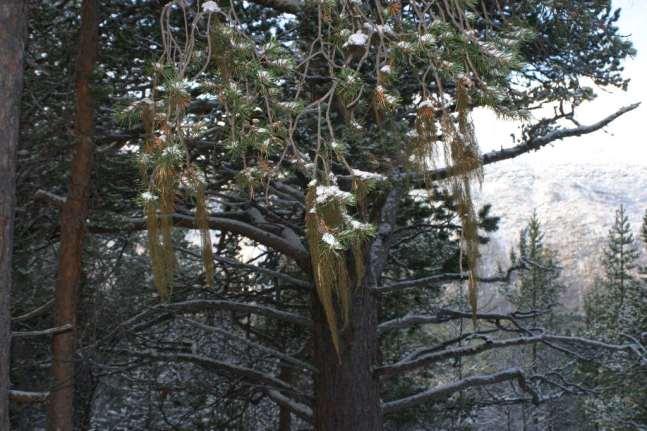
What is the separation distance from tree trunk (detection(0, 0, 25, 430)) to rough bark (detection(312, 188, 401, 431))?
4.72 m

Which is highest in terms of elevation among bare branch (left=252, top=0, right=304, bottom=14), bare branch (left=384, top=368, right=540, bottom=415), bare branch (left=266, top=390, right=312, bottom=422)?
bare branch (left=252, top=0, right=304, bottom=14)

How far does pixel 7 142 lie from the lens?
4.28 meters

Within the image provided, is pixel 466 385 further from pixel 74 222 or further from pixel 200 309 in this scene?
pixel 74 222

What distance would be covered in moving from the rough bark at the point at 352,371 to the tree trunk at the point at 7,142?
472 centimetres

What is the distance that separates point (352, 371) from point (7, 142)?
5.35 metres

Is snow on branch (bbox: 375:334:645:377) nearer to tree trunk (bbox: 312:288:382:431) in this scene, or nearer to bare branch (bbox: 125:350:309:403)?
tree trunk (bbox: 312:288:382:431)

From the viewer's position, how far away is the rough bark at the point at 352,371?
871cm

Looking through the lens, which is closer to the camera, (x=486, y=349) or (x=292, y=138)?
(x=292, y=138)

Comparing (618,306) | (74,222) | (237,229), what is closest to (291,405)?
(237,229)

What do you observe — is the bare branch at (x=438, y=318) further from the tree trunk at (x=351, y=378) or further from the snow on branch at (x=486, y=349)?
the tree trunk at (x=351, y=378)

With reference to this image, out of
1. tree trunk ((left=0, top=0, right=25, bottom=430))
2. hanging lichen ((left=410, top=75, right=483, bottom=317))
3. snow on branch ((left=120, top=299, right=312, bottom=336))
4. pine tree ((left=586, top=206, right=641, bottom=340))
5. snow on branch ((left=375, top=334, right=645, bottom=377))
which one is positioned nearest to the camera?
hanging lichen ((left=410, top=75, right=483, bottom=317))

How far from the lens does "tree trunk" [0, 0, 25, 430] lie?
4.27 meters

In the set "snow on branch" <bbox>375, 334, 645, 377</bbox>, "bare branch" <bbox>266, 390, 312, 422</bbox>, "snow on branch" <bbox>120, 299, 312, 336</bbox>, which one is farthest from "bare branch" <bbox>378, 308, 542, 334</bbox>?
"bare branch" <bbox>266, 390, 312, 422</bbox>

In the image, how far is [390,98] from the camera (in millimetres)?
4125
